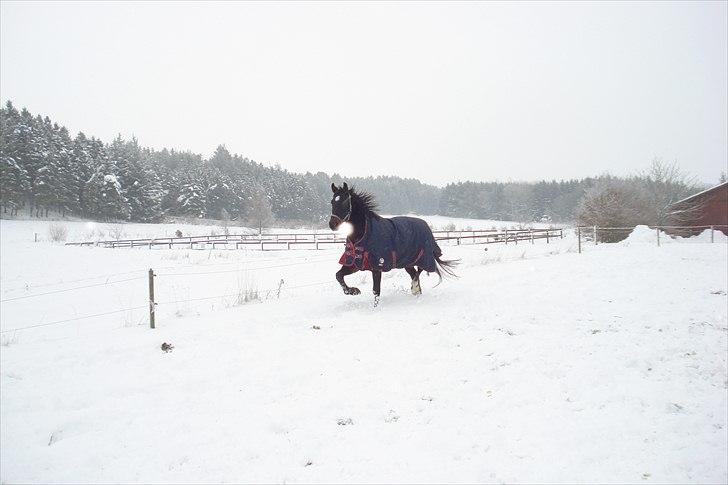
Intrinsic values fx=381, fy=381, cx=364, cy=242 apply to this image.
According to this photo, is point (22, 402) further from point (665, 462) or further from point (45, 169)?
point (45, 169)

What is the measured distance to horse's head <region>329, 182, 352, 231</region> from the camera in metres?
6.48

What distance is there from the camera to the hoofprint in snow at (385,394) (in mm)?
2729

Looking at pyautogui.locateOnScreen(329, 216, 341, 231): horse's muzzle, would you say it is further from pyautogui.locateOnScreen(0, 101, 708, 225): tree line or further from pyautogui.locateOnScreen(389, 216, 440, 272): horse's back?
pyautogui.locateOnScreen(0, 101, 708, 225): tree line

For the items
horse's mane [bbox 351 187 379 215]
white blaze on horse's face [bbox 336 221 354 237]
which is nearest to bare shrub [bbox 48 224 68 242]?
horse's mane [bbox 351 187 379 215]

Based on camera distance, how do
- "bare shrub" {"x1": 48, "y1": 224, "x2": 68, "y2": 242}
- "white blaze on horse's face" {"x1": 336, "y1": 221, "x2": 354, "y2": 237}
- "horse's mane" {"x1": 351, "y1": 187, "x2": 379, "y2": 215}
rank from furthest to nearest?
"bare shrub" {"x1": 48, "y1": 224, "x2": 68, "y2": 242}
"horse's mane" {"x1": 351, "y1": 187, "x2": 379, "y2": 215}
"white blaze on horse's face" {"x1": 336, "y1": 221, "x2": 354, "y2": 237}

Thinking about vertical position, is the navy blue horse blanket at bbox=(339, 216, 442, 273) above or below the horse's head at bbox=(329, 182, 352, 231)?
below

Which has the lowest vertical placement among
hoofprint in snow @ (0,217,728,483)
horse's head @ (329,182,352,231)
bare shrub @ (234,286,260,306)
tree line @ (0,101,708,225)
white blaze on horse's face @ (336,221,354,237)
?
hoofprint in snow @ (0,217,728,483)

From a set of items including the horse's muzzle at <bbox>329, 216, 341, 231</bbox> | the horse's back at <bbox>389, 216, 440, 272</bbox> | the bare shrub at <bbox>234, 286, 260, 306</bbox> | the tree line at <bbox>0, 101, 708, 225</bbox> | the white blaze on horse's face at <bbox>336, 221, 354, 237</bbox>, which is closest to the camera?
the horse's muzzle at <bbox>329, 216, 341, 231</bbox>

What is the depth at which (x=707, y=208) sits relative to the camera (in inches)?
1184

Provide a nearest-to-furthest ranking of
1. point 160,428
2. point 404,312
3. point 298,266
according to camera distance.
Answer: point 160,428 < point 404,312 < point 298,266

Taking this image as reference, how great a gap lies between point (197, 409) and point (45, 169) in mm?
55458

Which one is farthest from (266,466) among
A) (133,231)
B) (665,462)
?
(133,231)

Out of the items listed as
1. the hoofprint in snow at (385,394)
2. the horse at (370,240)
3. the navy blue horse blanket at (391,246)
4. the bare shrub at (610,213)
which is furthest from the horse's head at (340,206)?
the bare shrub at (610,213)

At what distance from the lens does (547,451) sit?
278 centimetres
